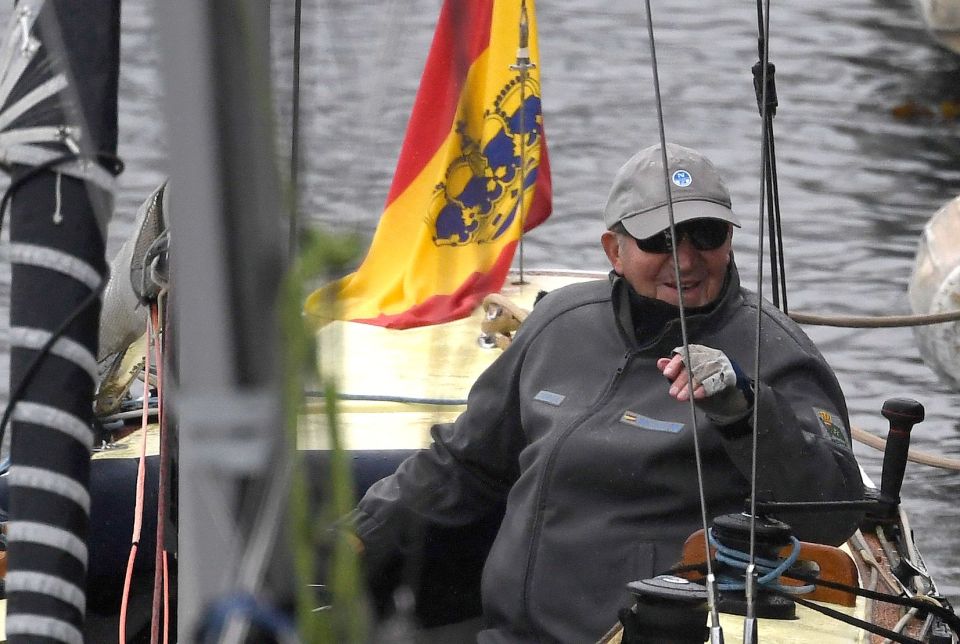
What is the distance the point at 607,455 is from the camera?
107 inches

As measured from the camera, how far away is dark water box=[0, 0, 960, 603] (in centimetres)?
671

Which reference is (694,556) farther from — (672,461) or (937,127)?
(937,127)

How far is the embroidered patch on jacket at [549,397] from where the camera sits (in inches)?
111

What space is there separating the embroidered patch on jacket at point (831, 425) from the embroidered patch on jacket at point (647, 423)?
0.23 meters

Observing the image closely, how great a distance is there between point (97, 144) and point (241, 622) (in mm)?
513

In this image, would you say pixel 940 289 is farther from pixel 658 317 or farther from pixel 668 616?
pixel 668 616

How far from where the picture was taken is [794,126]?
1027cm

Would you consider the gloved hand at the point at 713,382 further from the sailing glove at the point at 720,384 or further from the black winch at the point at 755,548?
the black winch at the point at 755,548

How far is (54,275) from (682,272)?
147 centimetres

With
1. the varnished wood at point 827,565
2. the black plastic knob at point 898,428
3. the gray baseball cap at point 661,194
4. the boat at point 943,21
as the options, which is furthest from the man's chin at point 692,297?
the boat at point 943,21

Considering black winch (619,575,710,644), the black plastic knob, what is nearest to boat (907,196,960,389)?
the black plastic knob

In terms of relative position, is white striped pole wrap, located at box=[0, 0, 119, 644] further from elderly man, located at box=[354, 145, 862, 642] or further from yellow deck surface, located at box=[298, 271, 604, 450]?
yellow deck surface, located at box=[298, 271, 604, 450]

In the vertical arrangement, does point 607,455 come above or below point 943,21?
below

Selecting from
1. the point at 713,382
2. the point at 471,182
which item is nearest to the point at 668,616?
the point at 713,382
